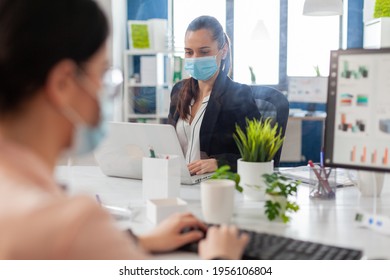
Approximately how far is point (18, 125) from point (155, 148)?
A: 2.96 feet

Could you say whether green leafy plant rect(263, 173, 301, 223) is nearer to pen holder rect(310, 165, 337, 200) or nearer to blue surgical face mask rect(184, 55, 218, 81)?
pen holder rect(310, 165, 337, 200)

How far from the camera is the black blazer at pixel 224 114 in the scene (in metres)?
2.15

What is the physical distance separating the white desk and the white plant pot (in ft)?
0.10

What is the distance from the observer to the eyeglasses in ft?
2.75

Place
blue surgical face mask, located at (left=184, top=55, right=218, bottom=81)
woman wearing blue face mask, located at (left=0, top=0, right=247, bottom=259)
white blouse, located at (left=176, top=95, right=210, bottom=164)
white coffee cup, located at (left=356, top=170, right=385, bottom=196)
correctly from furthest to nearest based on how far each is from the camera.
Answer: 1. blue surgical face mask, located at (left=184, top=55, right=218, bottom=81)
2. white blouse, located at (left=176, top=95, right=210, bottom=164)
3. white coffee cup, located at (left=356, top=170, right=385, bottom=196)
4. woman wearing blue face mask, located at (left=0, top=0, right=247, bottom=259)

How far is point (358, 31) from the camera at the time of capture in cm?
534

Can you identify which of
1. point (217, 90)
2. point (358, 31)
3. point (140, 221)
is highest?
point (358, 31)

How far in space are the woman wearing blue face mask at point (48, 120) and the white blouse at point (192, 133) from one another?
1.30m

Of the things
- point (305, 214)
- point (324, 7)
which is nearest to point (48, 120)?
point (305, 214)

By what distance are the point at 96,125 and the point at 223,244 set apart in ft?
1.11

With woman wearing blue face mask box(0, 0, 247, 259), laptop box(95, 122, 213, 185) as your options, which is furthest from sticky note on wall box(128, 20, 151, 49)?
woman wearing blue face mask box(0, 0, 247, 259)

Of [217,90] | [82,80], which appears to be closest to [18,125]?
[82,80]

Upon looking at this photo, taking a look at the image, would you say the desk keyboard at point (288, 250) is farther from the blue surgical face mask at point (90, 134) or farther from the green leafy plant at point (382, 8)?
the green leafy plant at point (382, 8)

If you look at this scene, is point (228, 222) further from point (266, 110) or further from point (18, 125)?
point (266, 110)
